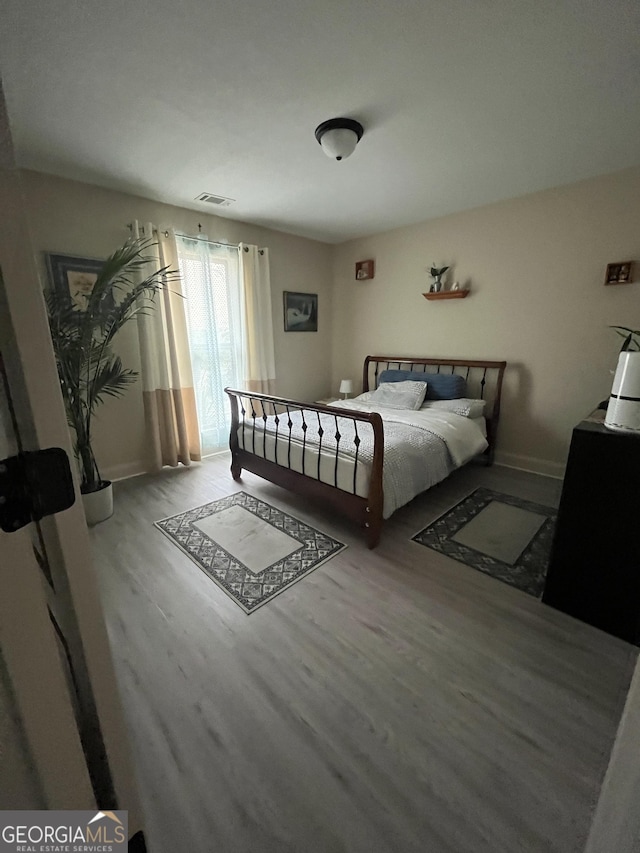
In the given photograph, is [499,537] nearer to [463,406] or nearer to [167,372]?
[463,406]

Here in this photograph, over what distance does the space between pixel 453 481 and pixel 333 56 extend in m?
2.95

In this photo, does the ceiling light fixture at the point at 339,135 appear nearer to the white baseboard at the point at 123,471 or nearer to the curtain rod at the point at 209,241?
the curtain rod at the point at 209,241

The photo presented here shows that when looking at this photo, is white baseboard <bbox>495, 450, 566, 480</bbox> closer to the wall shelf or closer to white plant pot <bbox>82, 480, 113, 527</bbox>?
the wall shelf

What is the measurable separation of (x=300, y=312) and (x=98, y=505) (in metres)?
3.12

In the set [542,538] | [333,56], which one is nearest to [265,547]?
[542,538]

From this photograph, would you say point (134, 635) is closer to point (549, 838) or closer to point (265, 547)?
point (265, 547)

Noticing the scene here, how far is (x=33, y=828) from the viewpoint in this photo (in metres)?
0.52

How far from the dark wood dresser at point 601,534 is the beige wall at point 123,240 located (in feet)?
11.0

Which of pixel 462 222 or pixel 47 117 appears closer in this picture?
pixel 47 117

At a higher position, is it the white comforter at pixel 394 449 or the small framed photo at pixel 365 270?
the small framed photo at pixel 365 270

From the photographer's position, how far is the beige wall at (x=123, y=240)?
2645 mm

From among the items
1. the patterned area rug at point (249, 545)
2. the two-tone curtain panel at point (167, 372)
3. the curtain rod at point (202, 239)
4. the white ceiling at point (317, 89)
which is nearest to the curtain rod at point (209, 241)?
the curtain rod at point (202, 239)

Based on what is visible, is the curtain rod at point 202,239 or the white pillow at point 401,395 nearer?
the curtain rod at point 202,239

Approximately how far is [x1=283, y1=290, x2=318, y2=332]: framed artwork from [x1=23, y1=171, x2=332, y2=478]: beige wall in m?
0.08
